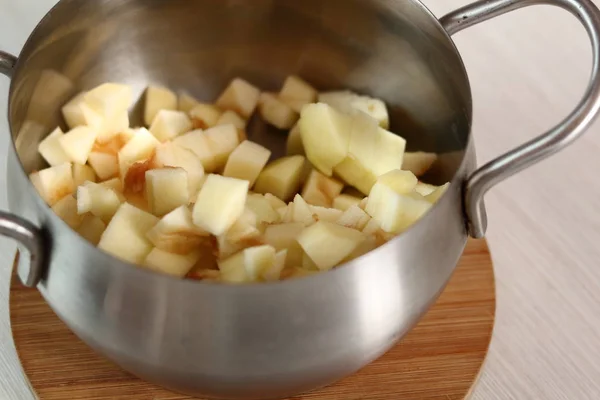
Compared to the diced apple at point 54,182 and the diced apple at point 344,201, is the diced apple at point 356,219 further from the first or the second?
the diced apple at point 54,182

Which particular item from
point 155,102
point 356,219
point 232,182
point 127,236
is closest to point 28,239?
point 127,236

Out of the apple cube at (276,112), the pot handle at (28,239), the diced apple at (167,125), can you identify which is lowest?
the apple cube at (276,112)

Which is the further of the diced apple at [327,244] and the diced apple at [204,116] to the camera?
the diced apple at [204,116]

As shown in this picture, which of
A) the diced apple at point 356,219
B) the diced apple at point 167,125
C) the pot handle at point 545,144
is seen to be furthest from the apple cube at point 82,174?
the pot handle at point 545,144

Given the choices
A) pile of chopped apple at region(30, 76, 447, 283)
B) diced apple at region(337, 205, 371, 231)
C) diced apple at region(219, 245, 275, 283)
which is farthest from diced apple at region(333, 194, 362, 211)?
diced apple at region(219, 245, 275, 283)

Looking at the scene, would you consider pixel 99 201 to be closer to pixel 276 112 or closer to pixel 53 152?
pixel 53 152
